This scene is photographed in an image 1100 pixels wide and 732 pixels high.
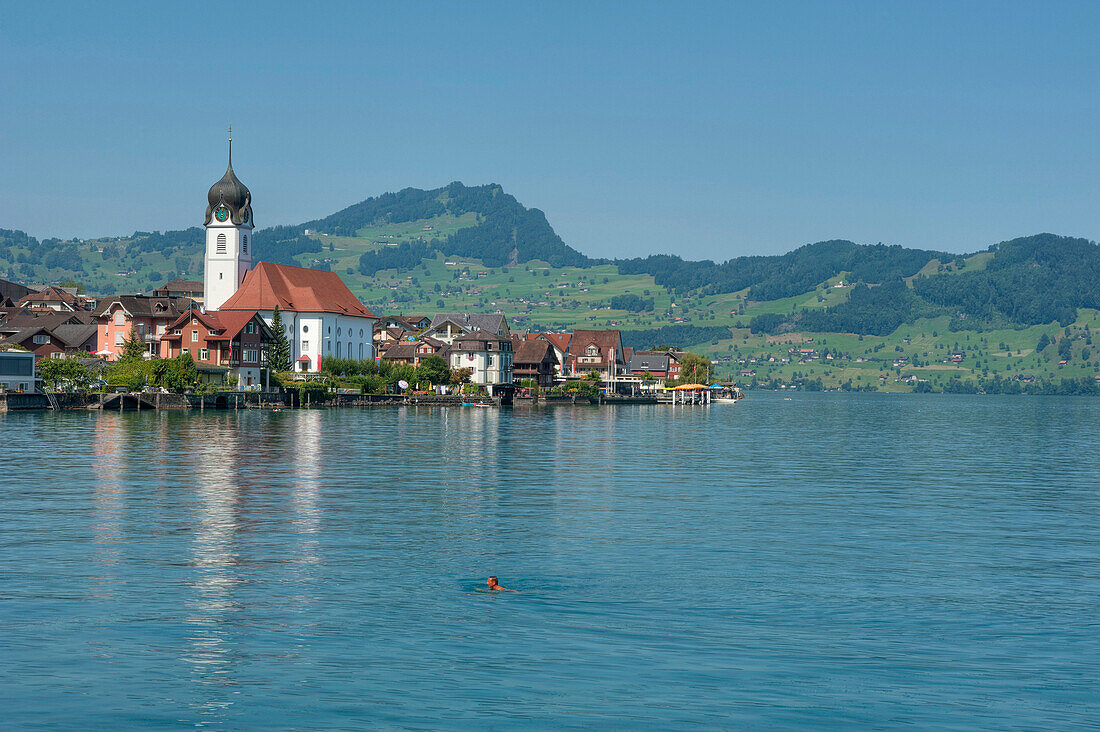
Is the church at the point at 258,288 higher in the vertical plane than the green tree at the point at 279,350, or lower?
higher

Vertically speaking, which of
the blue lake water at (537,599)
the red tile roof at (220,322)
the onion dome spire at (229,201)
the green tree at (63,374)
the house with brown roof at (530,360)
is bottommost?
the blue lake water at (537,599)

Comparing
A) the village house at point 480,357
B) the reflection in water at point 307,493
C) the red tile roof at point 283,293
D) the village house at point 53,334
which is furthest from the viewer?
the village house at point 480,357

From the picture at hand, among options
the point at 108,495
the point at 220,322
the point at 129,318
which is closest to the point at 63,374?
the point at 220,322

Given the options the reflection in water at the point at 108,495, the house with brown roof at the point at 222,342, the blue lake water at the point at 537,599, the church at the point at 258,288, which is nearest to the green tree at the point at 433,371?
the church at the point at 258,288

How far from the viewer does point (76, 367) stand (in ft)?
395

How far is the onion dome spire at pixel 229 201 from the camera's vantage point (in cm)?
17012

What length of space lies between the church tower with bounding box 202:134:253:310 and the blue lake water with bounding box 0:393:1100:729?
389 ft

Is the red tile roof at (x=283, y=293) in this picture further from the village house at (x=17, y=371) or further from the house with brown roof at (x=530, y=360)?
the village house at (x=17, y=371)

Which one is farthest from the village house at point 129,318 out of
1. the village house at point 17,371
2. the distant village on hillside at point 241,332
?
the village house at point 17,371

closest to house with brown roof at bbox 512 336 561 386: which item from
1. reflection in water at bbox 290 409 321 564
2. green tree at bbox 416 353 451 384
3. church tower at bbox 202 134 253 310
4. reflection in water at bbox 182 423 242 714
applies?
green tree at bbox 416 353 451 384

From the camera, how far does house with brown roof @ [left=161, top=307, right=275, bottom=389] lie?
13725cm

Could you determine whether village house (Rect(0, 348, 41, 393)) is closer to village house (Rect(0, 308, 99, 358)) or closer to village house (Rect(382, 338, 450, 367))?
village house (Rect(0, 308, 99, 358))

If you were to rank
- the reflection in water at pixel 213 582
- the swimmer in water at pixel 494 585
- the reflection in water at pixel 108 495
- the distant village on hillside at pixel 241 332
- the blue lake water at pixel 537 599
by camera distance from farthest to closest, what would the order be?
the distant village on hillside at pixel 241 332
the reflection in water at pixel 108 495
the swimmer in water at pixel 494 585
the reflection in water at pixel 213 582
the blue lake water at pixel 537 599

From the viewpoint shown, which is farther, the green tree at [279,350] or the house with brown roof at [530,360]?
the house with brown roof at [530,360]
